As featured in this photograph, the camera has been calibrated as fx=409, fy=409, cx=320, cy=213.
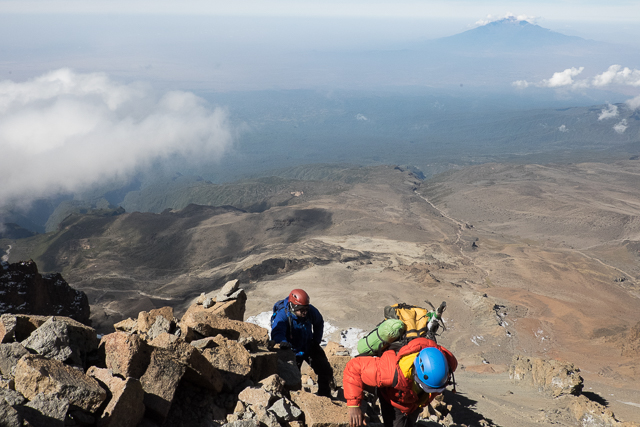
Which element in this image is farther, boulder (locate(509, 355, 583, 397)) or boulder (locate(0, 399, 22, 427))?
boulder (locate(509, 355, 583, 397))

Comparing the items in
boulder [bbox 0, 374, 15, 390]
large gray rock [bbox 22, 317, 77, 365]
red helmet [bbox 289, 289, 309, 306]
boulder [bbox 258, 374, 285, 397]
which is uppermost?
boulder [bbox 0, 374, 15, 390]

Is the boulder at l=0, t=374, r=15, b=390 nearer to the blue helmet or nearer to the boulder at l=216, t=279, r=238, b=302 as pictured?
the blue helmet

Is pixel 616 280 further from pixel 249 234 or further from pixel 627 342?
pixel 249 234

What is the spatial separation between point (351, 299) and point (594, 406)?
23.0 m

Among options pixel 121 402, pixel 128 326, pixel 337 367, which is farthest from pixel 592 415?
pixel 121 402

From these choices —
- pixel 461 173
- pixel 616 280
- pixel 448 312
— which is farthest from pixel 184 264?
pixel 461 173

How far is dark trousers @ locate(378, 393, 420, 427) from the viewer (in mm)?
5211

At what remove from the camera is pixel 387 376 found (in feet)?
15.9

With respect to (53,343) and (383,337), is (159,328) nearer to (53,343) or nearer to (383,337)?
(53,343)

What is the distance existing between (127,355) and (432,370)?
358cm

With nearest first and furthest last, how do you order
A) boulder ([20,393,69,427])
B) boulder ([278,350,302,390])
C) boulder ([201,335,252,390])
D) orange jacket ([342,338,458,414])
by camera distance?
boulder ([20,393,69,427]) → orange jacket ([342,338,458,414]) → boulder ([201,335,252,390]) → boulder ([278,350,302,390])

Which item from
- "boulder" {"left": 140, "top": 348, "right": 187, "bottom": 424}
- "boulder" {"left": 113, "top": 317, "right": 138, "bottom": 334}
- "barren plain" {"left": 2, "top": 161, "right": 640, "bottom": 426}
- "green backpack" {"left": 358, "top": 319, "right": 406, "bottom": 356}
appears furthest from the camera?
"barren plain" {"left": 2, "top": 161, "right": 640, "bottom": 426}

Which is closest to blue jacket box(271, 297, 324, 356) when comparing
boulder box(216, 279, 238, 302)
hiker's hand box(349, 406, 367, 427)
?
hiker's hand box(349, 406, 367, 427)

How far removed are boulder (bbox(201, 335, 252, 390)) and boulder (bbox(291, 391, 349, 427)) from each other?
86 centimetres
